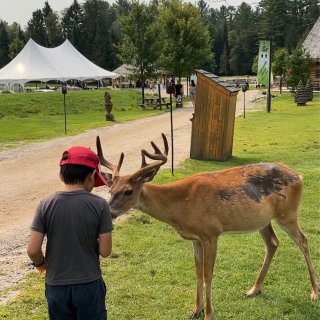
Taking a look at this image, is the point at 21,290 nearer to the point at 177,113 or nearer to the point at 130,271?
the point at 130,271

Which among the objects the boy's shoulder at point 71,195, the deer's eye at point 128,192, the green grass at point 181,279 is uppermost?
the boy's shoulder at point 71,195

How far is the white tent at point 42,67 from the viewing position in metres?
48.5

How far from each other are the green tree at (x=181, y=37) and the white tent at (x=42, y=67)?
12.0 meters

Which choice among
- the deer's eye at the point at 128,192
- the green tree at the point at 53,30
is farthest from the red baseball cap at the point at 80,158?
the green tree at the point at 53,30

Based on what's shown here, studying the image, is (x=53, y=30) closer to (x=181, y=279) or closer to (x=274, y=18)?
→ (x=274, y=18)

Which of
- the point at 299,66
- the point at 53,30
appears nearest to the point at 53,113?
the point at 299,66

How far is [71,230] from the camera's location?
387cm

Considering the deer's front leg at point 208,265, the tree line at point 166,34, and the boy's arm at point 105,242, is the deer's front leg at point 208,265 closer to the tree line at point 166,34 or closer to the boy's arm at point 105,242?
the boy's arm at point 105,242

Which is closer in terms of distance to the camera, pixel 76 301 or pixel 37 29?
pixel 76 301

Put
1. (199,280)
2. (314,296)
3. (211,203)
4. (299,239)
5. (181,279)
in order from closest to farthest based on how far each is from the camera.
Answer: (211,203), (199,280), (314,296), (299,239), (181,279)

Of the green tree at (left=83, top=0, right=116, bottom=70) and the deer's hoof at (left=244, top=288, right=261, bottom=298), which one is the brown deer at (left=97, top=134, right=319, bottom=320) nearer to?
the deer's hoof at (left=244, top=288, right=261, bottom=298)

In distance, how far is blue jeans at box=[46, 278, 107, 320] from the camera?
13.0ft

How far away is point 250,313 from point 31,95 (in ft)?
115

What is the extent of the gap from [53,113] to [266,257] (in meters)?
30.3
